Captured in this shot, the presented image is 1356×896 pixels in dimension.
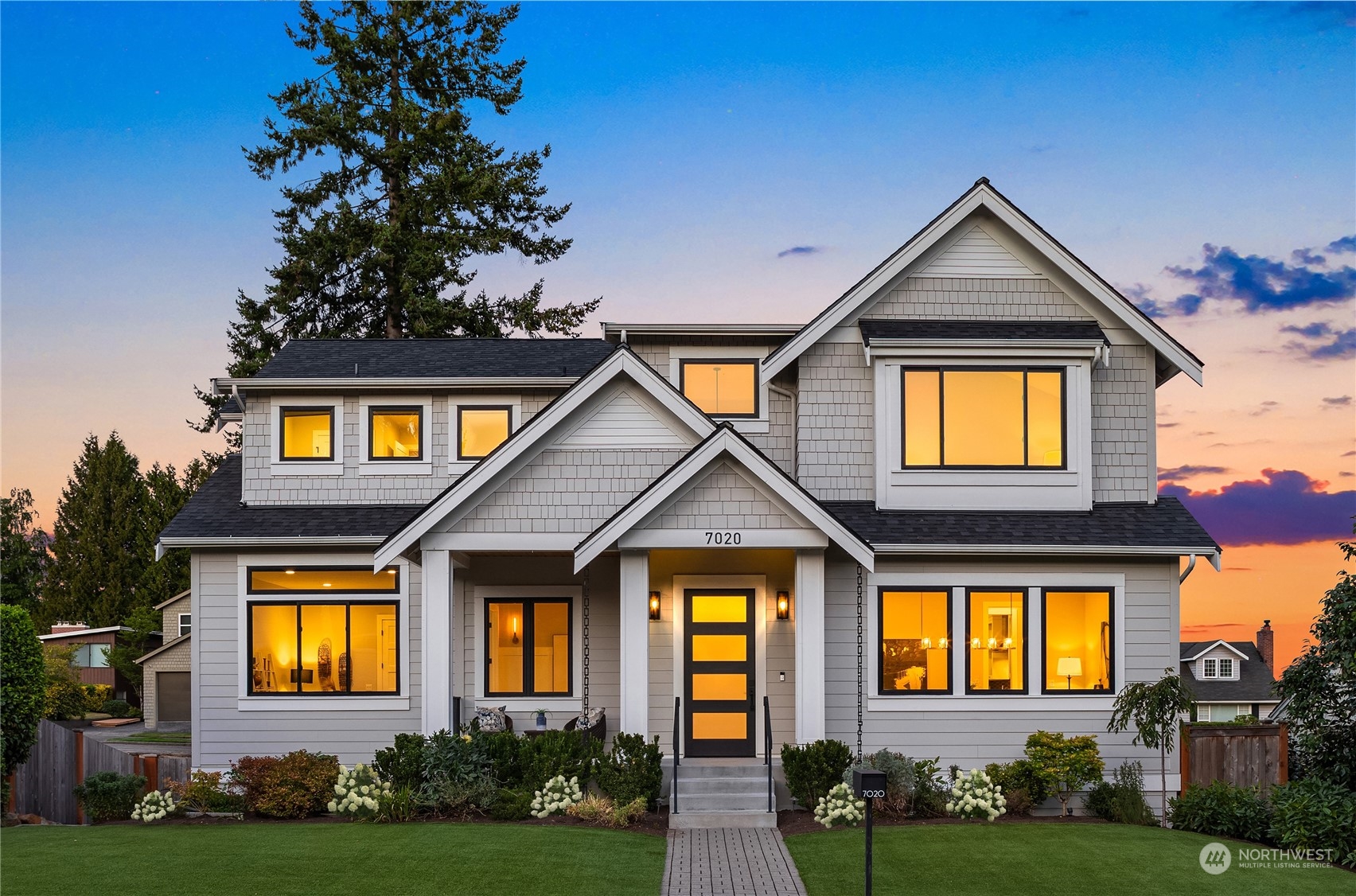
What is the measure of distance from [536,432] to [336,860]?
6279mm

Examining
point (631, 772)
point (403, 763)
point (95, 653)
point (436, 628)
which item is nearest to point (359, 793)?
point (403, 763)

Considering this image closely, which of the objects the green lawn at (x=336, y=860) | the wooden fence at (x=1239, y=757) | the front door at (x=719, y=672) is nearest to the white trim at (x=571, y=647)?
the front door at (x=719, y=672)

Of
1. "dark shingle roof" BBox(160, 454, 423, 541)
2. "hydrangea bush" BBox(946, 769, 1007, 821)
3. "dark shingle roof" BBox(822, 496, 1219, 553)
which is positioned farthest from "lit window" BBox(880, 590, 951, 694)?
"dark shingle roof" BBox(160, 454, 423, 541)

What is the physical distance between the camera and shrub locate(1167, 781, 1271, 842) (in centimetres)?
1376

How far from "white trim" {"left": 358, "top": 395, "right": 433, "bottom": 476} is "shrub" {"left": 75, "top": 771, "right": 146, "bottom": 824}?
19.5 ft

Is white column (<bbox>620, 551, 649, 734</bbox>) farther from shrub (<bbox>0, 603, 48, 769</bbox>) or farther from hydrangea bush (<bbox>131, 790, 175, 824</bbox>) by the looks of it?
shrub (<bbox>0, 603, 48, 769</bbox>)

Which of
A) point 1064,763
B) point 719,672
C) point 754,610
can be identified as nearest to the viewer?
point 1064,763

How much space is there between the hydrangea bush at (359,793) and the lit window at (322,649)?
2377 mm

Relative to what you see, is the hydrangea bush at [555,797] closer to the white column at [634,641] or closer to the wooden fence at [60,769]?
the white column at [634,641]

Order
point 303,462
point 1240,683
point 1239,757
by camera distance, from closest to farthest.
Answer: point 1239,757 → point 303,462 → point 1240,683

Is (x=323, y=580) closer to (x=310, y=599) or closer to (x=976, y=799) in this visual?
(x=310, y=599)

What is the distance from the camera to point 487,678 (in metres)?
17.8

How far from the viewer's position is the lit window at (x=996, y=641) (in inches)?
628

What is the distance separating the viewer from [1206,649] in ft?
149
